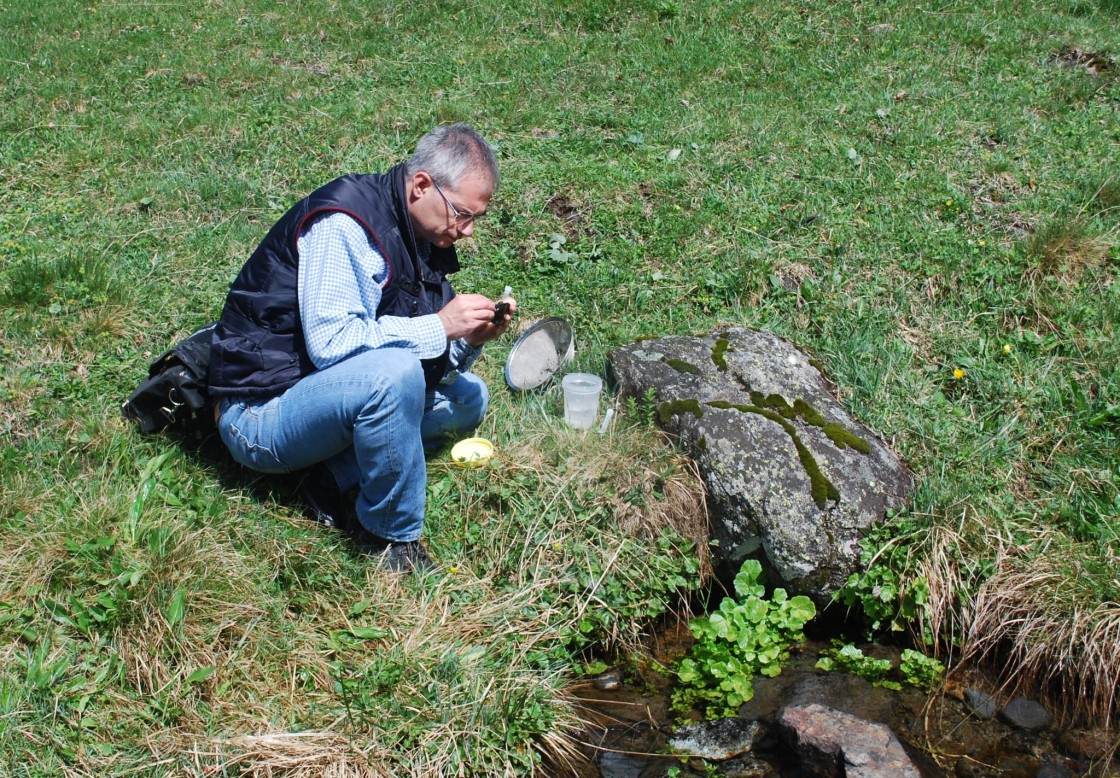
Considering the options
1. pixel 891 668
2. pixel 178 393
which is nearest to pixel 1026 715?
pixel 891 668

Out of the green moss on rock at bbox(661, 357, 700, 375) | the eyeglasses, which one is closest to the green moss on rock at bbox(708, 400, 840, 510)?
the green moss on rock at bbox(661, 357, 700, 375)

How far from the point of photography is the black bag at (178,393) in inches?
134

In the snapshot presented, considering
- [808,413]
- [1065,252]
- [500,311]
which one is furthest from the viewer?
[1065,252]

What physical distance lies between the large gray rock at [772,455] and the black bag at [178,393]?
1.86 meters

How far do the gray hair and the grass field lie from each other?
1.31 metres

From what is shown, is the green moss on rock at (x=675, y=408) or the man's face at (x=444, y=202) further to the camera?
the green moss on rock at (x=675, y=408)

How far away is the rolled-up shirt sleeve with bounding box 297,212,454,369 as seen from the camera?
3.15 metres

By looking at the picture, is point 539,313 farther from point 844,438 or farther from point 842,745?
point 842,745

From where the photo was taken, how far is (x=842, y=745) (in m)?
3.11

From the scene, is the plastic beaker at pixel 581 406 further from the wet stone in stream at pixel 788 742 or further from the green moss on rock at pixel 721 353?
the wet stone in stream at pixel 788 742

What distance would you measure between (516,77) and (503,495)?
15.1 feet

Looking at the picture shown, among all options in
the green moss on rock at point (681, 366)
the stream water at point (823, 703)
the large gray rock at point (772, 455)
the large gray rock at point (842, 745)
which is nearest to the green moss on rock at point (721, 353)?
the large gray rock at point (772, 455)

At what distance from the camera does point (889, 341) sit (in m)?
4.98

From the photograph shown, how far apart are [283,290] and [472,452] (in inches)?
46.2
